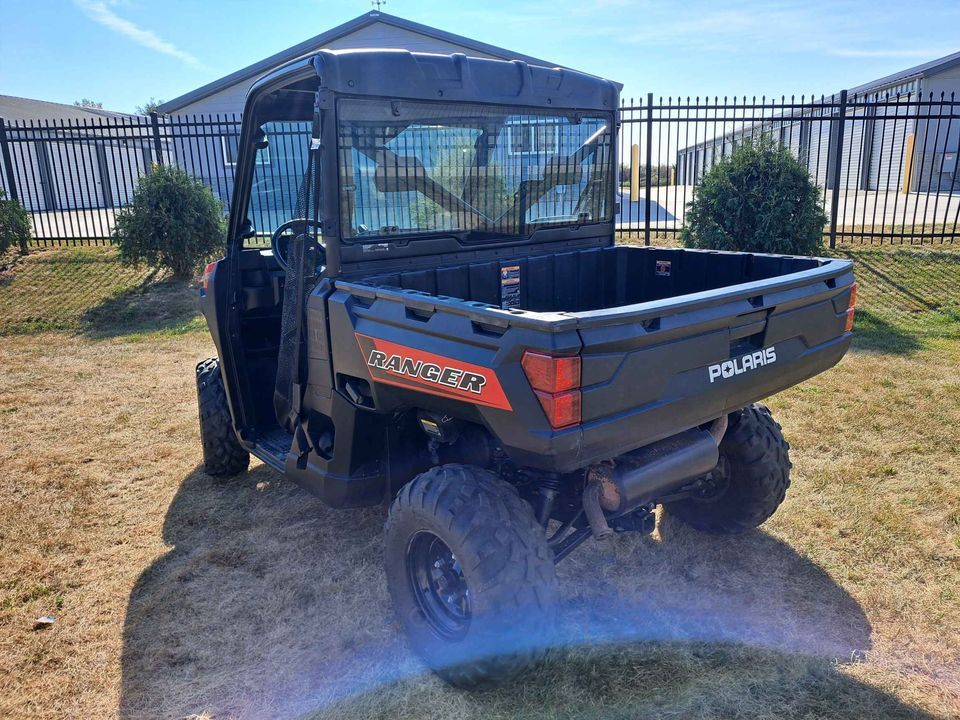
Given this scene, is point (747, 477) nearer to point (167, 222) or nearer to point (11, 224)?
point (167, 222)

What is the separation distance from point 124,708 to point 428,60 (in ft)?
9.05

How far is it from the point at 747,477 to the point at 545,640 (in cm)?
151

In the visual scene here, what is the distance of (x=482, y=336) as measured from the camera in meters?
2.24

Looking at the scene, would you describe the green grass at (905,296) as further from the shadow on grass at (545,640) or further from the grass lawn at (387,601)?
the shadow on grass at (545,640)

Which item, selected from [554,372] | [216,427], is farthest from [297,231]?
[216,427]

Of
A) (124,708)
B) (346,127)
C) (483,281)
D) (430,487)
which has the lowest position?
(124,708)

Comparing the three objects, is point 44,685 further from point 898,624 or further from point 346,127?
point 898,624

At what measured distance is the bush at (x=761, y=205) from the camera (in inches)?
330

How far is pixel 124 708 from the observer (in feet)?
8.47

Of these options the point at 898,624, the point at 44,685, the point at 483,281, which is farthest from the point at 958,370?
the point at 44,685

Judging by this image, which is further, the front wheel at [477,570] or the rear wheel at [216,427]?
the rear wheel at [216,427]

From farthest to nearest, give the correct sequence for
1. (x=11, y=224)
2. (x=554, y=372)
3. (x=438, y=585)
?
(x=11, y=224) < (x=438, y=585) < (x=554, y=372)

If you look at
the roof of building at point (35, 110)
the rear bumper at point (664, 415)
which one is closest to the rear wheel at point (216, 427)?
the rear bumper at point (664, 415)

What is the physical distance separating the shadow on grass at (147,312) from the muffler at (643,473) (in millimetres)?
7384
